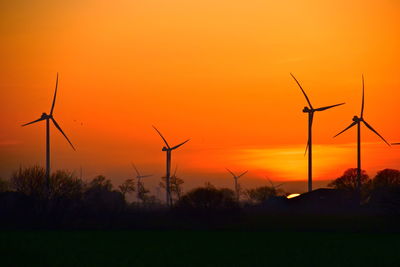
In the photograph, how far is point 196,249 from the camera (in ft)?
214

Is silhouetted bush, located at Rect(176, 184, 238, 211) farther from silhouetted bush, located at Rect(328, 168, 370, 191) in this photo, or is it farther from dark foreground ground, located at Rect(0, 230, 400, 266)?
silhouetted bush, located at Rect(328, 168, 370, 191)

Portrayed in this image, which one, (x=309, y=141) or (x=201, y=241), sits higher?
(x=309, y=141)

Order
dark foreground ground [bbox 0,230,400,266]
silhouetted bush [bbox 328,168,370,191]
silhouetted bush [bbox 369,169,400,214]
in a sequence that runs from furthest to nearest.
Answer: silhouetted bush [bbox 328,168,370,191]
silhouetted bush [bbox 369,169,400,214]
dark foreground ground [bbox 0,230,400,266]

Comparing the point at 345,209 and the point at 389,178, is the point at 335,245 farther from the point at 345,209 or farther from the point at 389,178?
the point at 389,178

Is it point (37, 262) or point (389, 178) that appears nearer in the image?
point (37, 262)

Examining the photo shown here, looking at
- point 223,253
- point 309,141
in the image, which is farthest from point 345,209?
point 223,253

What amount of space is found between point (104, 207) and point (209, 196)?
1484cm

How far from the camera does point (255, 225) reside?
104 metres

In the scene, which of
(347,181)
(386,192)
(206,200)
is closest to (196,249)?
(206,200)

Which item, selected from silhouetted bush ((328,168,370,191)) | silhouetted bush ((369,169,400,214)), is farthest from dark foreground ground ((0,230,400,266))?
silhouetted bush ((328,168,370,191))

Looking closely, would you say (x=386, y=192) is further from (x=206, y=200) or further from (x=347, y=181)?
(x=347, y=181)

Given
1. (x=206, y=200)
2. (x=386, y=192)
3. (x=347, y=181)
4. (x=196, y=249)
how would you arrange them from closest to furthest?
(x=196, y=249), (x=206, y=200), (x=386, y=192), (x=347, y=181)

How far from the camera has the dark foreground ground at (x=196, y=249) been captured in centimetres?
5356

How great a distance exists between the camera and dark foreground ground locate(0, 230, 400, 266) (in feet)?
176
